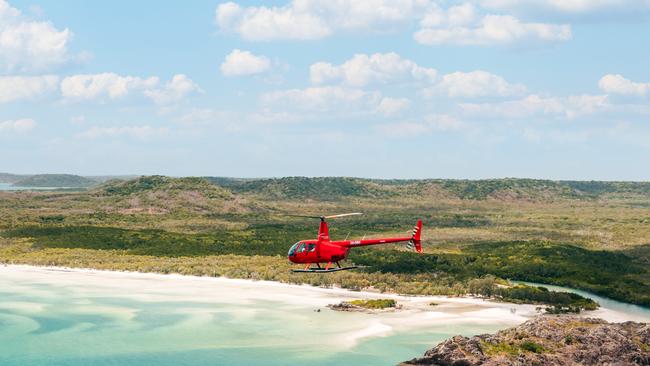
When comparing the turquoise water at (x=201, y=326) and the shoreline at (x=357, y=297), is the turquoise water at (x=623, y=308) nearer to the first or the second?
the shoreline at (x=357, y=297)

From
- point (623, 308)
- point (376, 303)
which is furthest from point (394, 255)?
point (623, 308)

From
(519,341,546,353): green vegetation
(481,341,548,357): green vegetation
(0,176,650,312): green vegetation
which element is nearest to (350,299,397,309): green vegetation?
(0,176,650,312): green vegetation

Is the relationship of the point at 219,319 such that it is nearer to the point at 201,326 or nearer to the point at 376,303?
the point at 201,326

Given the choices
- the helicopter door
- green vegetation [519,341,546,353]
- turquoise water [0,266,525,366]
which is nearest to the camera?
green vegetation [519,341,546,353]

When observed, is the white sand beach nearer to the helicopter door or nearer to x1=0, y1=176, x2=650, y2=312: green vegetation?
x1=0, y1=176, x2=650, y2=312: green vegetation

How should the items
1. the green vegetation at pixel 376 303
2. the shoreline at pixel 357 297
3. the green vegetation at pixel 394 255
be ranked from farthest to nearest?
1. the green vegetation at pixel 394 255
2. the green vegetation at pixel 376 303
3. the shoreline at pixel 357 297

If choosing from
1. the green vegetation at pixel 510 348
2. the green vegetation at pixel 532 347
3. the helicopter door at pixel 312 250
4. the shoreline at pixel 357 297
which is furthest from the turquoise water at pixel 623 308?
the helicopter door at pixel 312 250
